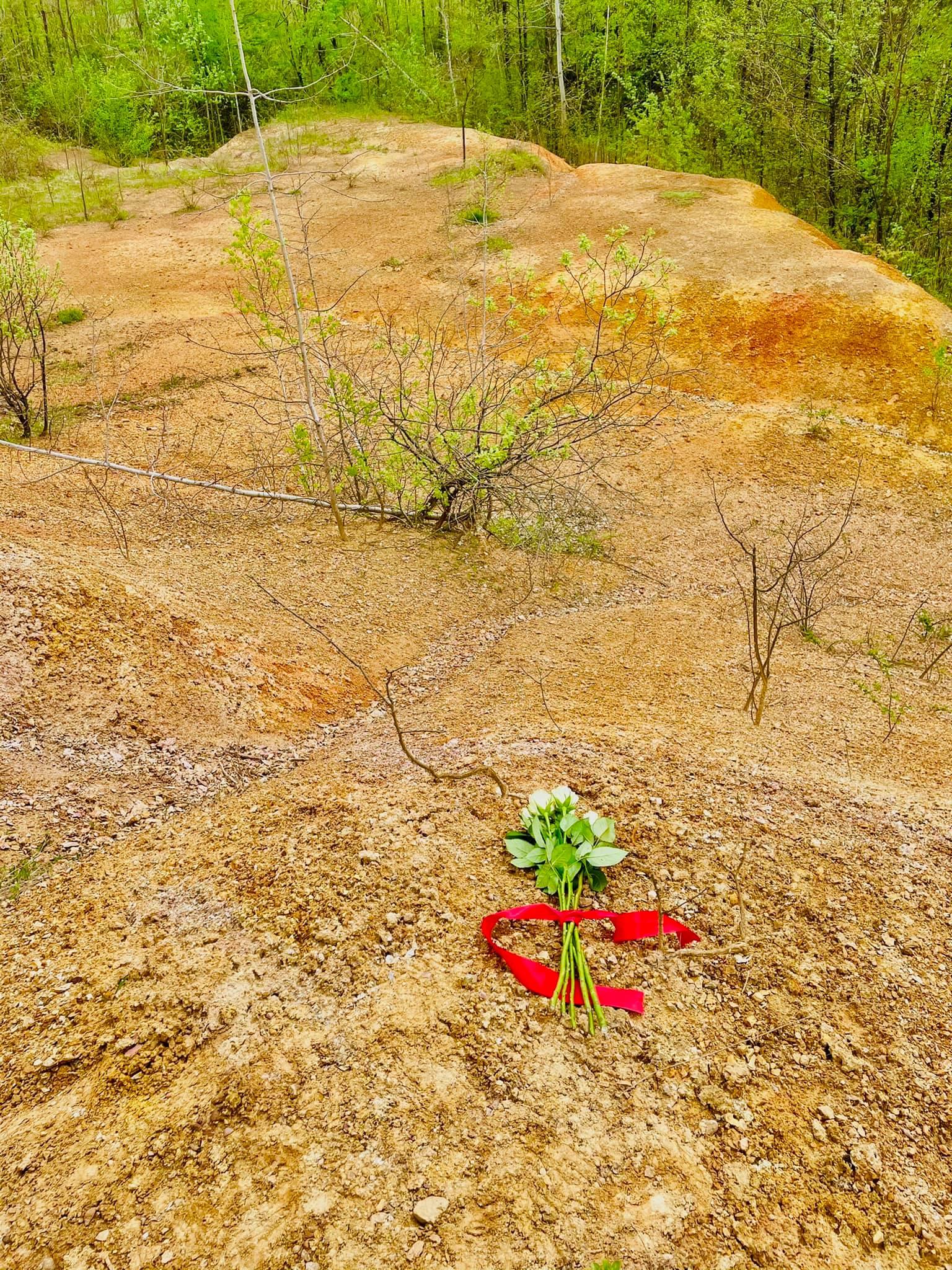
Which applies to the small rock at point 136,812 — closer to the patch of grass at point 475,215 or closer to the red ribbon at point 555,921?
the red ribbon at point 555,921

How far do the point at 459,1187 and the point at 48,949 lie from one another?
3.94 ft

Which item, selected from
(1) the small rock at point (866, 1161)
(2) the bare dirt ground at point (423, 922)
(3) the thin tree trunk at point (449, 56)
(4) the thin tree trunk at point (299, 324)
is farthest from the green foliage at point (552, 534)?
(3) the thin tree trunk at point (449, 56)

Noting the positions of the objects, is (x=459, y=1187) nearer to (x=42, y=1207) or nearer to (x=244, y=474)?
(x=42, y=1207)

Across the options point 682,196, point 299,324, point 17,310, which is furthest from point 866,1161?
point 682,196

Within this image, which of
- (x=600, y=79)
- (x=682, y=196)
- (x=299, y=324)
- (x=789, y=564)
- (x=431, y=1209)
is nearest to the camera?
(x=431, y=1209)

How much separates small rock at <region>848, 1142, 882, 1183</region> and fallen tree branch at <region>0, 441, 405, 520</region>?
4.52 meters

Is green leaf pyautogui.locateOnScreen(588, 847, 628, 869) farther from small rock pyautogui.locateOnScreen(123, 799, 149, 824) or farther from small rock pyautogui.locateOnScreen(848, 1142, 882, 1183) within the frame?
small rock pyautogui.locateOnScreen(123, 799, 149, 824)

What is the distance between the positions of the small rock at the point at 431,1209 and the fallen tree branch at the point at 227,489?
4237 millimetres

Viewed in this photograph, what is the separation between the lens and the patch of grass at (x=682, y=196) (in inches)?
436

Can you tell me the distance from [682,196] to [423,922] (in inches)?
468

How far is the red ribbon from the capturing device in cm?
184

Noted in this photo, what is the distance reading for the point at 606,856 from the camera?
206cm

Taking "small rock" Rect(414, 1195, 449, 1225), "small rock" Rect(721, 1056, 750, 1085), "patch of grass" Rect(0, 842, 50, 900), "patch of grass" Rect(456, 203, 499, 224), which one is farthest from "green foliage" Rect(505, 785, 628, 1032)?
"patch of grass" Rect(456, 203, 499, 224)

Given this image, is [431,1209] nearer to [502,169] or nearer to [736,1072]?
[736,1072]
